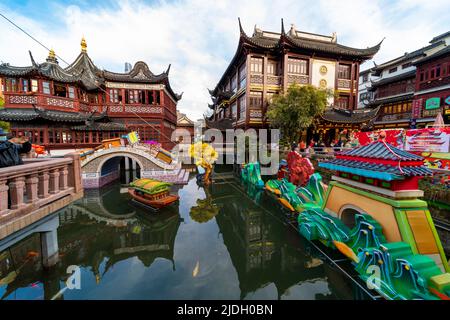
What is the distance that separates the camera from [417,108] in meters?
21.0

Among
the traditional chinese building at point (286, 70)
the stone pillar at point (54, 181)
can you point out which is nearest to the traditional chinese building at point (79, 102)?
the traditional chinese building at point (286, 70)

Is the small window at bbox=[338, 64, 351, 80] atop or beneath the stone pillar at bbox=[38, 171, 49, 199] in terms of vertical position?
atop

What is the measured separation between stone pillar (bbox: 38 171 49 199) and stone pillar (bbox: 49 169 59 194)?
21 cm

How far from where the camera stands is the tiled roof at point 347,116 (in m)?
18.0

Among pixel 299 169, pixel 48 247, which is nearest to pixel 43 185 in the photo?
pixel 48 247

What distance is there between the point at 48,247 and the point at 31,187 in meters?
Answer: 2.75

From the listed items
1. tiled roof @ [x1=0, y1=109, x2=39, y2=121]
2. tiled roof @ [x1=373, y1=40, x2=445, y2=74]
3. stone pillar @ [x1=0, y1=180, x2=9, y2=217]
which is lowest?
stone pillar @ [x1=0, y1=180, x2=9, y2=217]

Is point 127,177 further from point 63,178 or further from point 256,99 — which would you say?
point 256,99

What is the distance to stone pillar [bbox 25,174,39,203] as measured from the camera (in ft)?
11.9

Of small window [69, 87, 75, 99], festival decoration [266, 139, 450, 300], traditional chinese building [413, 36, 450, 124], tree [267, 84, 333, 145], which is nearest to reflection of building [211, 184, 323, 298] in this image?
festival decoration [266, 139, 450, 300]

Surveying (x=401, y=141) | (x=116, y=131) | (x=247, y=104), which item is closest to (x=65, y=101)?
(x=116, y=131)

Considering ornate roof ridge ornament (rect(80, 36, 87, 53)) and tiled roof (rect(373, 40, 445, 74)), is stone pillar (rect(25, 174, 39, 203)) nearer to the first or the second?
ornate roof ridge ornament (rect(80, 36, 87, 53))
